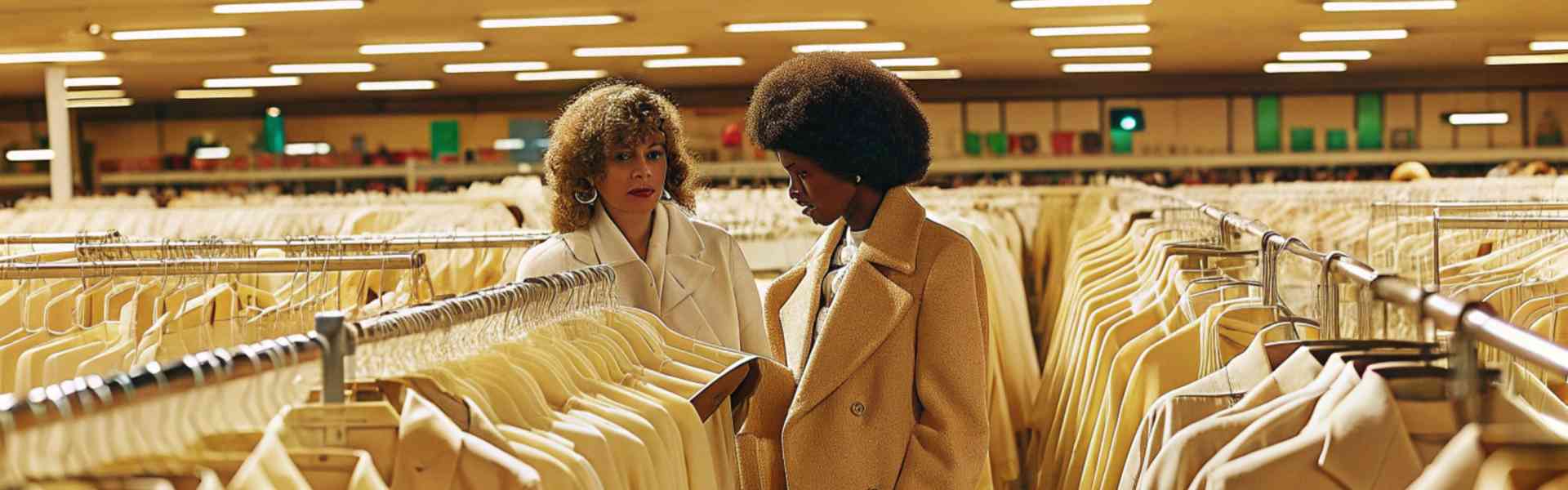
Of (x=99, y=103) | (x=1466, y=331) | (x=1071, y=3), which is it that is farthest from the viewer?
(x=99, y=103)

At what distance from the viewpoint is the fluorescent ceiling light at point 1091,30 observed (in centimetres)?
1077

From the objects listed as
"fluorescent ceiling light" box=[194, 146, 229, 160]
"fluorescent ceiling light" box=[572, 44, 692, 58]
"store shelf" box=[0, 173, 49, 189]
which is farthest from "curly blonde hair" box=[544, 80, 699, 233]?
"store shelf" box=[0, 173, 49, 189]

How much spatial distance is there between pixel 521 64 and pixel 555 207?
1108 centimetres

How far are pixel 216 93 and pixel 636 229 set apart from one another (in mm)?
15057

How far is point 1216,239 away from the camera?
13.5 feet

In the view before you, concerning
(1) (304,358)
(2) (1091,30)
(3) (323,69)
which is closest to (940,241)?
(1) (304,358)

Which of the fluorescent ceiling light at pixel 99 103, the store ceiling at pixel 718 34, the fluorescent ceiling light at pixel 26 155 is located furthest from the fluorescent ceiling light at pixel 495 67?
the fluorescent ceiling light at pixel 26 155

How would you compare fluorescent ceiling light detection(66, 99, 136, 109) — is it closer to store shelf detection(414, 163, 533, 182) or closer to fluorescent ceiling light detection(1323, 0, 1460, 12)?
store shelf detection(414, 163, 533, 182)

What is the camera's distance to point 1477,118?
16281mm

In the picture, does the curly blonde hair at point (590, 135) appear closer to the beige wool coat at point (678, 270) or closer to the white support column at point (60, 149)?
the beige wool coat at point (678, 270)

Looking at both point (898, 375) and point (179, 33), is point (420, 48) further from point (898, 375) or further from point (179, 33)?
point (898, 375)

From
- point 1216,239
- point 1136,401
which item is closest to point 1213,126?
point 1216,239

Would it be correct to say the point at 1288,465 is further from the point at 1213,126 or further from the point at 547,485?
the point at 1213,126

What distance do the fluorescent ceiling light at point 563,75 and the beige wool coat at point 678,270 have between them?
1164 cm
